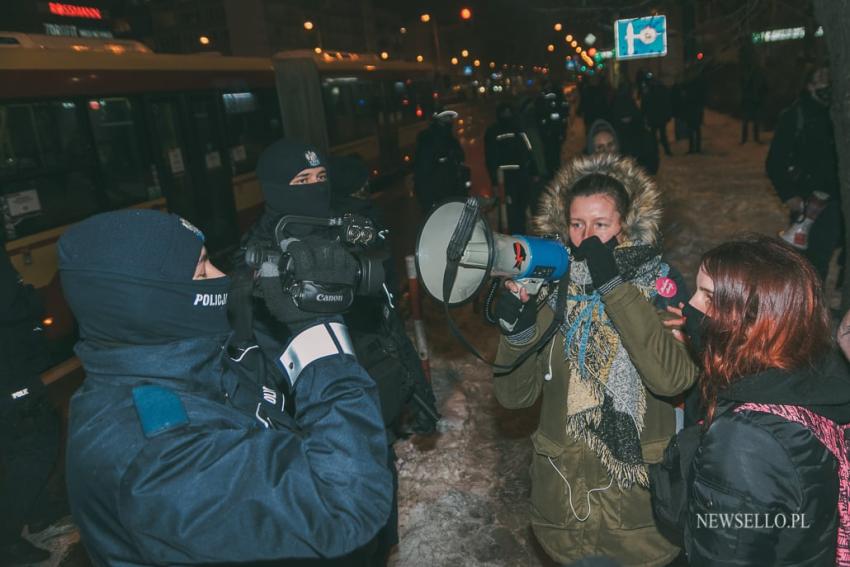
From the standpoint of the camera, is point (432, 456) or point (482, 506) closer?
point (482, 506)

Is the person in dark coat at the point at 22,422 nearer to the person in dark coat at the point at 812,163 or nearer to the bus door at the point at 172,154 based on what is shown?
the bus door at the point at 172,154

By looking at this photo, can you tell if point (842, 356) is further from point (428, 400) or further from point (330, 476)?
point (428, 400)

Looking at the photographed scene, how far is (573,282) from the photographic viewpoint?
2438mm

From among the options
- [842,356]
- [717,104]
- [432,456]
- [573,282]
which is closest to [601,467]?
[573,282]

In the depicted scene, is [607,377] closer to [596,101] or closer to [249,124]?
[249,124]

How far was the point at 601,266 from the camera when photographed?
2113 millimetres

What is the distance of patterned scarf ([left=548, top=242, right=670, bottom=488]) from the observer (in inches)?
91.9

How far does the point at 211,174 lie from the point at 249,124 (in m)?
1.37

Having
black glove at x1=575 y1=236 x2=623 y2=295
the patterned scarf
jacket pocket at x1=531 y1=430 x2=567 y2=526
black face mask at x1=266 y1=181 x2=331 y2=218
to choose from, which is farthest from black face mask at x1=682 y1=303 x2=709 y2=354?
black face mask at x1=266 y1=181 x2=331 y2=218

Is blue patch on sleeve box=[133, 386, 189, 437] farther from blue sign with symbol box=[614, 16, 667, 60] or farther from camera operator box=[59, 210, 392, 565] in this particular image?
blue sign with symbol box=[614, 16, 667, 60]

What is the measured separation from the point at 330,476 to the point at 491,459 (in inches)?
115

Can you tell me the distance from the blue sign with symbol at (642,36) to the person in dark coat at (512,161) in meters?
2.55

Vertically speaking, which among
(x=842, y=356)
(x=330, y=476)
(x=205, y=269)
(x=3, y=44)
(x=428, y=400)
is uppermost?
(x=3, y=44)

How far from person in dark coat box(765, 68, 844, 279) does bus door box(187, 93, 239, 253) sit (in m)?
7.12
